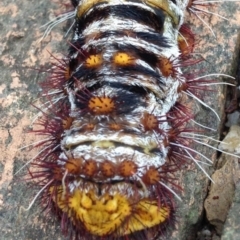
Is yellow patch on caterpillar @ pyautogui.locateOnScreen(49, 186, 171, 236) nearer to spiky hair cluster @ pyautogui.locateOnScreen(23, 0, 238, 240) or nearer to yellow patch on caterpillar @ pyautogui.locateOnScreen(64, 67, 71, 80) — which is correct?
spiky hair cluster @ pyautogui.locateOnScreen(23, 0, 238, 240)

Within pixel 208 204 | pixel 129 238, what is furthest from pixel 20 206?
pixel 208 204

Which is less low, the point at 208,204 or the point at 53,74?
the point at 53,74

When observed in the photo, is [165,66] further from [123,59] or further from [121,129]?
[121,129]

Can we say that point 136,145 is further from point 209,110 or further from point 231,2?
point 231,2

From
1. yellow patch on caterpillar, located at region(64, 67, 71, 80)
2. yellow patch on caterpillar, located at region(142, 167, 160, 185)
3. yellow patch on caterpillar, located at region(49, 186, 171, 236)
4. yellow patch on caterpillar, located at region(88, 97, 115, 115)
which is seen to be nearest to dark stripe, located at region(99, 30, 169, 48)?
yellow patch on caterpillar, located at region(64, 67, 71, 80)

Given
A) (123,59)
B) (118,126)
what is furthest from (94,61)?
(118,126)

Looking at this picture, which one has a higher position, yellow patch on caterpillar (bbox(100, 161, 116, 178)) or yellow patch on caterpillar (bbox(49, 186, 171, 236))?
yellow patch on caterpillar (bbox(100, 161, 116, 178))
